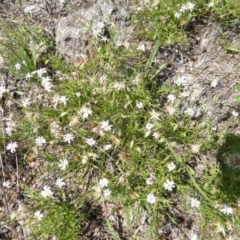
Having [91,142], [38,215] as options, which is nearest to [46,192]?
[38,215]

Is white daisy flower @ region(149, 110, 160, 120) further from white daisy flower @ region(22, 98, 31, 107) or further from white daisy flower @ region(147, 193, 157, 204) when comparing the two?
white daisy flower @ region(22, 98, 31, 107)

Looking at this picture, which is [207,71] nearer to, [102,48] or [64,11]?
[102,48]

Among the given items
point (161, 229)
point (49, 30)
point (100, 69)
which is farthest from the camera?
point (49, 30)

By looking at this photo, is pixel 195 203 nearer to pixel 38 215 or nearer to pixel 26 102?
pixel 38 215

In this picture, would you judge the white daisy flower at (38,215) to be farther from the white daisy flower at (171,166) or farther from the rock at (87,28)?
the rock at (87,28)

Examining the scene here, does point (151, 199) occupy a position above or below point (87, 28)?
below

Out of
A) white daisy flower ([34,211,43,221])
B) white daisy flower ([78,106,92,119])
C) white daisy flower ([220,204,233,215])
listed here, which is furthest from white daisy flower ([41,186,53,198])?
white daisy flower ([220,204,233,215])

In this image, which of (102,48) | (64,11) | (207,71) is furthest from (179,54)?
(64,11)
